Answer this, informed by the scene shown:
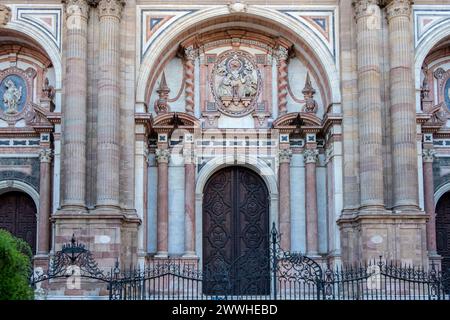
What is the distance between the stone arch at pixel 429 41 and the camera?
28.9m

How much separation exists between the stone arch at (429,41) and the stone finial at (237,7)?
5.57 meters

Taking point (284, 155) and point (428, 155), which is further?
point (428, 155)

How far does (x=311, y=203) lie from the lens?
29.5 m

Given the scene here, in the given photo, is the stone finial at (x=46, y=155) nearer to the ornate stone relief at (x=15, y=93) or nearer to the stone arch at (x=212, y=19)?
the ornate stone relief at (x=15, y=93)

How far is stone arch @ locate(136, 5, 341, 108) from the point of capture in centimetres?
2891

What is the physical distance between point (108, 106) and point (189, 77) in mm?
3810

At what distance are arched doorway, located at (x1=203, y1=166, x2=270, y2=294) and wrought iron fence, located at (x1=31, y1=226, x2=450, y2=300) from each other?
0.06 m

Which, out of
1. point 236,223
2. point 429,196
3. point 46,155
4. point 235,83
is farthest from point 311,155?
point 46,155

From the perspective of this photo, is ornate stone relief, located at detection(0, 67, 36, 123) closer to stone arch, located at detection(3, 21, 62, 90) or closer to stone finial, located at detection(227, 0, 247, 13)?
stone arch, located at detection(3, 21, 62, 90)

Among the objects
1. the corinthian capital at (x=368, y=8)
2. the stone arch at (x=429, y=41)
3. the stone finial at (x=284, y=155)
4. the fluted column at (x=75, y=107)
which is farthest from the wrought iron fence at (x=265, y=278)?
the corinthian capital at (x=368, y=8)

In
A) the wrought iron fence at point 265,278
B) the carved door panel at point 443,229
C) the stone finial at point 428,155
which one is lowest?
the wrought iron fence at point 265,278

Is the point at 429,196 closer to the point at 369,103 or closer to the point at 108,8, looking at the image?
the point at 369,103
